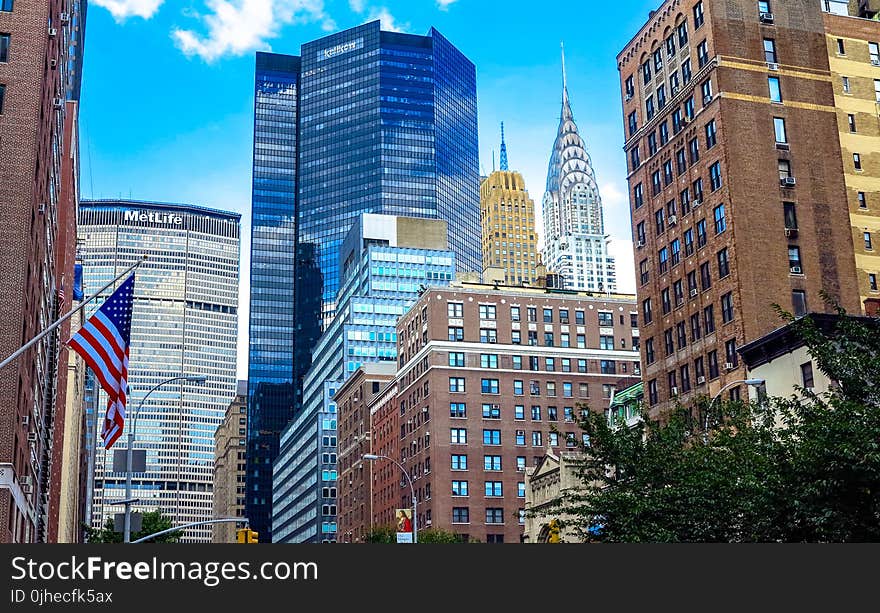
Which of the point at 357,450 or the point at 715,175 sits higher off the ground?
the point at 715,175

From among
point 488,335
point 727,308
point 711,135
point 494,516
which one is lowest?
point 494,516

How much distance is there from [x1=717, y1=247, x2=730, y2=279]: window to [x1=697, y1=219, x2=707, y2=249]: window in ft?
8.35

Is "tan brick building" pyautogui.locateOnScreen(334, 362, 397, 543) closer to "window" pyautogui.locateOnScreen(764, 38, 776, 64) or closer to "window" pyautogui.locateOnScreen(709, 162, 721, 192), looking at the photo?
"window" pyautogui.locateOnScreen(709, 162, 721, 192)

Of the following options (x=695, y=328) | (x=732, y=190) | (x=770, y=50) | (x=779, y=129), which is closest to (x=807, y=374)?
(x=695, y=328)

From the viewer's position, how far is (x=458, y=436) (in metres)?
125

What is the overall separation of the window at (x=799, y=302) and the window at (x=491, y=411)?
58042 mm

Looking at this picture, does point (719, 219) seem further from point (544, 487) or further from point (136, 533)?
point (136, 533)

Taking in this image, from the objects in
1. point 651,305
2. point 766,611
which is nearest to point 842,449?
point 766,611

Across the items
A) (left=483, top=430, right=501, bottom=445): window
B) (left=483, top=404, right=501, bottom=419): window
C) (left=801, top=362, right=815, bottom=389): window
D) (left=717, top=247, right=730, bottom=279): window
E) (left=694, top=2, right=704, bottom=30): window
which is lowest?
(left=801, top=362, right=815, bottom=389): window

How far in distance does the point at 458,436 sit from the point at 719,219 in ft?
186

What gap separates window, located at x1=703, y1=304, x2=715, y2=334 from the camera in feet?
242

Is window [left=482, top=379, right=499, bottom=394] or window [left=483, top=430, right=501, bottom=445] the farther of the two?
window [left=482, top=379, right=499, bottom=394]

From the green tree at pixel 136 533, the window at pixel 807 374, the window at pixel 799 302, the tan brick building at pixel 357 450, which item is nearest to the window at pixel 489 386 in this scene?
the tan brick building at pixel 357 450

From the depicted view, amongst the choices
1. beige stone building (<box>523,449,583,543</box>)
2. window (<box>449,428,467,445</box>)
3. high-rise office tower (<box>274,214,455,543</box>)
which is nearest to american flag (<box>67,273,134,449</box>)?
beige stone building (<box>523,449,583,543</box>)
